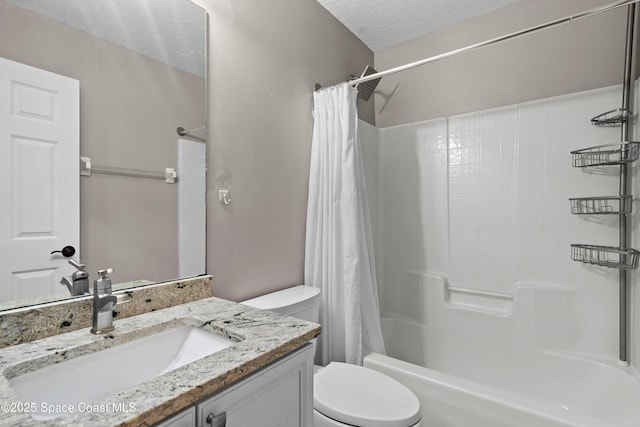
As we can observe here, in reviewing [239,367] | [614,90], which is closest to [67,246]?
[239,367]

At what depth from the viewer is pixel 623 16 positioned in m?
1.78

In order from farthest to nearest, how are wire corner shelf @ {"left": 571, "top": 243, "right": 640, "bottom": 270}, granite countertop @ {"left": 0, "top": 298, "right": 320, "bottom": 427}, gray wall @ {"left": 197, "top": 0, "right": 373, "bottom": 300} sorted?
wire corner shelf @ {"left": 571, "top": 243, "right": 640, "bottom": 270} → gray wall @ {"left": 197, "top": 0, "right": 373, "bottom": 300} → granite countertop @ {"left": 0, "top": 298, "right": 320, "bottom": 427}

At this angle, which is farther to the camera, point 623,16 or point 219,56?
point 623,16

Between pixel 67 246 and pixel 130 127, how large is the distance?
418 millimetres

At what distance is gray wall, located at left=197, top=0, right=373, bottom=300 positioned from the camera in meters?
1.38

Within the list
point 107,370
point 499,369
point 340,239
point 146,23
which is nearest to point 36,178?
point 107,370

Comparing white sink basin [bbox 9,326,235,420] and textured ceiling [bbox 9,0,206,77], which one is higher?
textured ceiling [bbox 9,0,206,77]

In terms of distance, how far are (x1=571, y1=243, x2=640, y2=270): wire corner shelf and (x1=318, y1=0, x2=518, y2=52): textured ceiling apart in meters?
1.62

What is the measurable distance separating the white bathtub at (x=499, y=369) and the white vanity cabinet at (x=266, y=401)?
30.9 inches

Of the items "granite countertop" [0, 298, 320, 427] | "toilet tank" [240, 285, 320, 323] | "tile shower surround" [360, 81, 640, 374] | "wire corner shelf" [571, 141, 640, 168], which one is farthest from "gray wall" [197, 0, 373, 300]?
"wire corner shelf" [571, 141, 640, 168]

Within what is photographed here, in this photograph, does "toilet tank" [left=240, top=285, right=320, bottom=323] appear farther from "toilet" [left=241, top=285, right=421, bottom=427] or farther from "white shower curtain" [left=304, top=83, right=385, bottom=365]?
"white shower curtain" [left=304, top=83, right=385, bottom=365]

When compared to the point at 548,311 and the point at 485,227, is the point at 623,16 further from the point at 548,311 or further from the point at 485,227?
the point at 548,311

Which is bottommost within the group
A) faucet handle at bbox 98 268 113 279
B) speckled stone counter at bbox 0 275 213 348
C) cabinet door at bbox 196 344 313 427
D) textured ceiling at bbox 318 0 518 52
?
cabinet door at bbox 196 344 313 427

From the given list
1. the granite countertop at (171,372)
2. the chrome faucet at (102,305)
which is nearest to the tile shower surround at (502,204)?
the granite countertop at (171,372)
